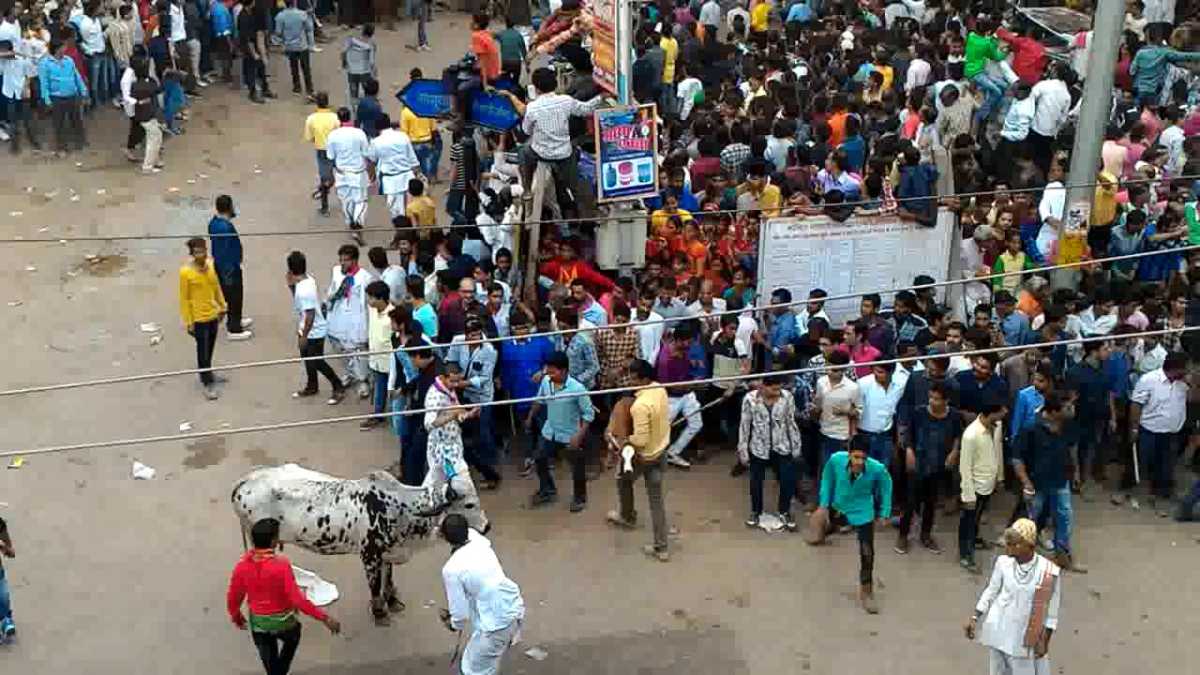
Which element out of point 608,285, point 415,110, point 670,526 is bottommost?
point 670,526

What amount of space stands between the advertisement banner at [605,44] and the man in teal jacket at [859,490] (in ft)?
13.6

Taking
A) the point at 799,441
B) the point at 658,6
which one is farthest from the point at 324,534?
the point at 658,6

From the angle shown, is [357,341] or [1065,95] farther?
[1065,95]

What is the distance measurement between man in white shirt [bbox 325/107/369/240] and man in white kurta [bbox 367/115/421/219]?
0.43 ft

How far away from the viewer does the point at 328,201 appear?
1762 cm

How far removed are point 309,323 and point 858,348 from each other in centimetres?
458

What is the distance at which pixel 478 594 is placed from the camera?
872 cm

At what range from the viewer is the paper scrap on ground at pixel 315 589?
10.1m

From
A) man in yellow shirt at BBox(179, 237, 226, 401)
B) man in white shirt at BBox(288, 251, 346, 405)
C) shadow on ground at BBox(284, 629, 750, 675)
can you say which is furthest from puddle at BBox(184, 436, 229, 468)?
shadow on ground at BBox(284, 629, 750, 675)

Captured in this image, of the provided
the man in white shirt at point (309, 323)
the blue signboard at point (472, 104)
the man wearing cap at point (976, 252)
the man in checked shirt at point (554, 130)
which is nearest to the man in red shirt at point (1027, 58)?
the man wearing cap at point (976, 252)

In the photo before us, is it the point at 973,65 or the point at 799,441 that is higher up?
the point at 973,65

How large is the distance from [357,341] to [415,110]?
354 centimetres

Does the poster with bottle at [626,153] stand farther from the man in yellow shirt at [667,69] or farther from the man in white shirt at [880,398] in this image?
the man in yellow shirt at [667,69]

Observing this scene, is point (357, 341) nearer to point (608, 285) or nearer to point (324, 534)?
point (608, 285)
